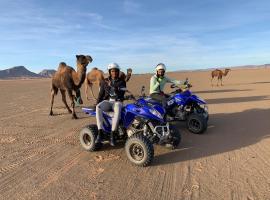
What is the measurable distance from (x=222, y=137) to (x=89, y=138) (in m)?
3.37

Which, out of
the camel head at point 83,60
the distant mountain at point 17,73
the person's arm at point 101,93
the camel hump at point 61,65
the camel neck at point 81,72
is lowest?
the distant mountain at point 17,73

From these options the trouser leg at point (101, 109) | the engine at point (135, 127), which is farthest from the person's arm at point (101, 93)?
the engine at point (135, 127)

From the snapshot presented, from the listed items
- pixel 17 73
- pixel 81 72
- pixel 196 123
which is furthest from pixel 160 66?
pixel 17 73

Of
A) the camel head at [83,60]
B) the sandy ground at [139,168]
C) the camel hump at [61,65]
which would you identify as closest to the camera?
the sandy ground at [139,168]

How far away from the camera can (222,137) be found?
26.7 feet

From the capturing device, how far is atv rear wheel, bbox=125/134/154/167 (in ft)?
19.6

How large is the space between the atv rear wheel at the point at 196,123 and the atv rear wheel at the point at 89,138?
8.96ft

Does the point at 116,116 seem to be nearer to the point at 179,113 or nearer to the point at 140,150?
the point at 140,150

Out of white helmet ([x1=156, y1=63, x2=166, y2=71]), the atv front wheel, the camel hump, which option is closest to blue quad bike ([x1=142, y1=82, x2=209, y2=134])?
white helmet ([x1=156, y1=63, x2=166, y2=71])

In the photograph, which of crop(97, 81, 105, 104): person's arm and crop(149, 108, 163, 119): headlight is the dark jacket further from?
crop(149, 108, 163, 119): headlight

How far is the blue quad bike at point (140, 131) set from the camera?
6.12m

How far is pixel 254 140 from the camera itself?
7777 millimetres

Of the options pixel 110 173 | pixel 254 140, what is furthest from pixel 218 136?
pixel 110 173

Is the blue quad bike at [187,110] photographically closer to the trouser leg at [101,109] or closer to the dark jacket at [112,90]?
the dark jacket at [112,90]
